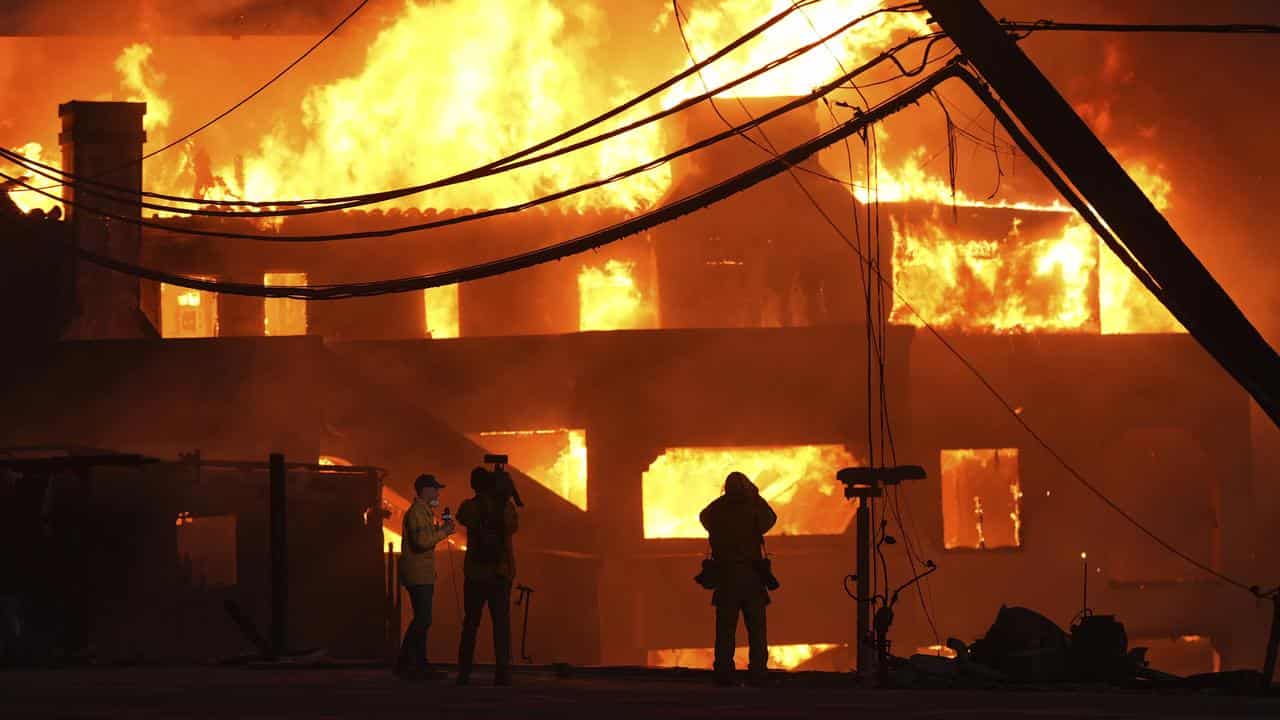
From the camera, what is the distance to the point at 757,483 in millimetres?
34406

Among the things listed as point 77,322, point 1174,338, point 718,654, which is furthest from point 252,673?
point 1174,338

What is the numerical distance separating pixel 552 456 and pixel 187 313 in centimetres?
1381

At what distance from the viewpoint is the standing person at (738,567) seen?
14891mm

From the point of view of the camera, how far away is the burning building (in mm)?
32031

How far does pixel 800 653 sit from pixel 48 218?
16951 mm

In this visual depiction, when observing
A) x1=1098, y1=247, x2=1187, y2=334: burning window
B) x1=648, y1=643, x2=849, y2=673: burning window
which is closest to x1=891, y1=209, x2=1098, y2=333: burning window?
x1=1098, y1=247, x2=1187, y2=334: burning window

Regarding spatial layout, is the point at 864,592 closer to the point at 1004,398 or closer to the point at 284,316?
the point at 1004,398

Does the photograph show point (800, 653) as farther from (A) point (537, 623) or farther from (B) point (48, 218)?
(B) point (48, 218)

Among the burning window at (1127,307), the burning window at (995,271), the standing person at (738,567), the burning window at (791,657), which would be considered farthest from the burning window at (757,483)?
the burning window at (1127,307)

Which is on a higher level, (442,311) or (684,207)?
(442,311)

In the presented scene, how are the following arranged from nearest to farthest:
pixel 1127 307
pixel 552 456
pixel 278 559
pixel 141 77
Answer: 1. pixel 278 559
2. pixel 552 456
3. pixel 1127 307
4. pixel 141 77

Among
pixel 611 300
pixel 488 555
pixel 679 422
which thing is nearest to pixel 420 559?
pixel 488 555

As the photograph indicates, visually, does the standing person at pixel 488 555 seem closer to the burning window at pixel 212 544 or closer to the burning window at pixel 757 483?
the burning window at pixel 212 544

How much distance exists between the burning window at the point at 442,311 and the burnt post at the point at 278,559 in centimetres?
2223
